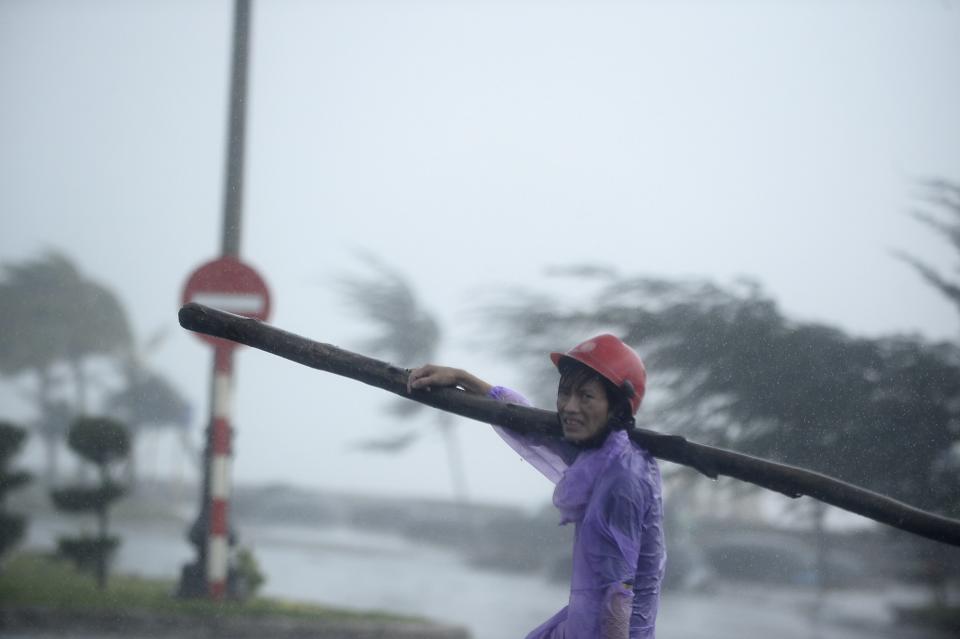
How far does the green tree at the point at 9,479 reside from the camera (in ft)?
27.1

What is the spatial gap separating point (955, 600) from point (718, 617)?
2118 millimetres

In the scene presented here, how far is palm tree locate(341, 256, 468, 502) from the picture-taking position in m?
6.85

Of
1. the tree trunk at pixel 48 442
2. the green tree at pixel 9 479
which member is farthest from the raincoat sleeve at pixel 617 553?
the tree trunk at pixel 48 442

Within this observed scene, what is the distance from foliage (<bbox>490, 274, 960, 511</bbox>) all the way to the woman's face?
2.72 meters

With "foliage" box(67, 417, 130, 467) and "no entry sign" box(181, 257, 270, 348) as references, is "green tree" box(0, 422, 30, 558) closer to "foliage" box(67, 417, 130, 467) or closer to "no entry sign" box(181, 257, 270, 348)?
"foliage" box(67, 417, 130, 467)

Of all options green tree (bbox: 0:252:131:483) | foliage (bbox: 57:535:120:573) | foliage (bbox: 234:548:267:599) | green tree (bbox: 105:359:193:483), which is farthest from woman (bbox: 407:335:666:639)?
green tree (bbox: 0:252:131:483)

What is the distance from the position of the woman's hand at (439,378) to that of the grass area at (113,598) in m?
4.80

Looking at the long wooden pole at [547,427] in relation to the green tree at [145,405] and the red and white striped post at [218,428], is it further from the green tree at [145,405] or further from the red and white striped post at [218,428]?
the green tree at [145,405]

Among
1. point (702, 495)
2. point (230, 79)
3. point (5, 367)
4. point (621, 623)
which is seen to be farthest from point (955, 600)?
point (5, 367)

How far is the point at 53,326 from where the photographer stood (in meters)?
10.7

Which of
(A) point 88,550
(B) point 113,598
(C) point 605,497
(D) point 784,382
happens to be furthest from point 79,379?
(C) point 605,497

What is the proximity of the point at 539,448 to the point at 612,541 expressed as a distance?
51 cm

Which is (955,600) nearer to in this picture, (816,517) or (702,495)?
(816,517)

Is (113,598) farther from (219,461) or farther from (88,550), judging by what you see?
(219,461)
